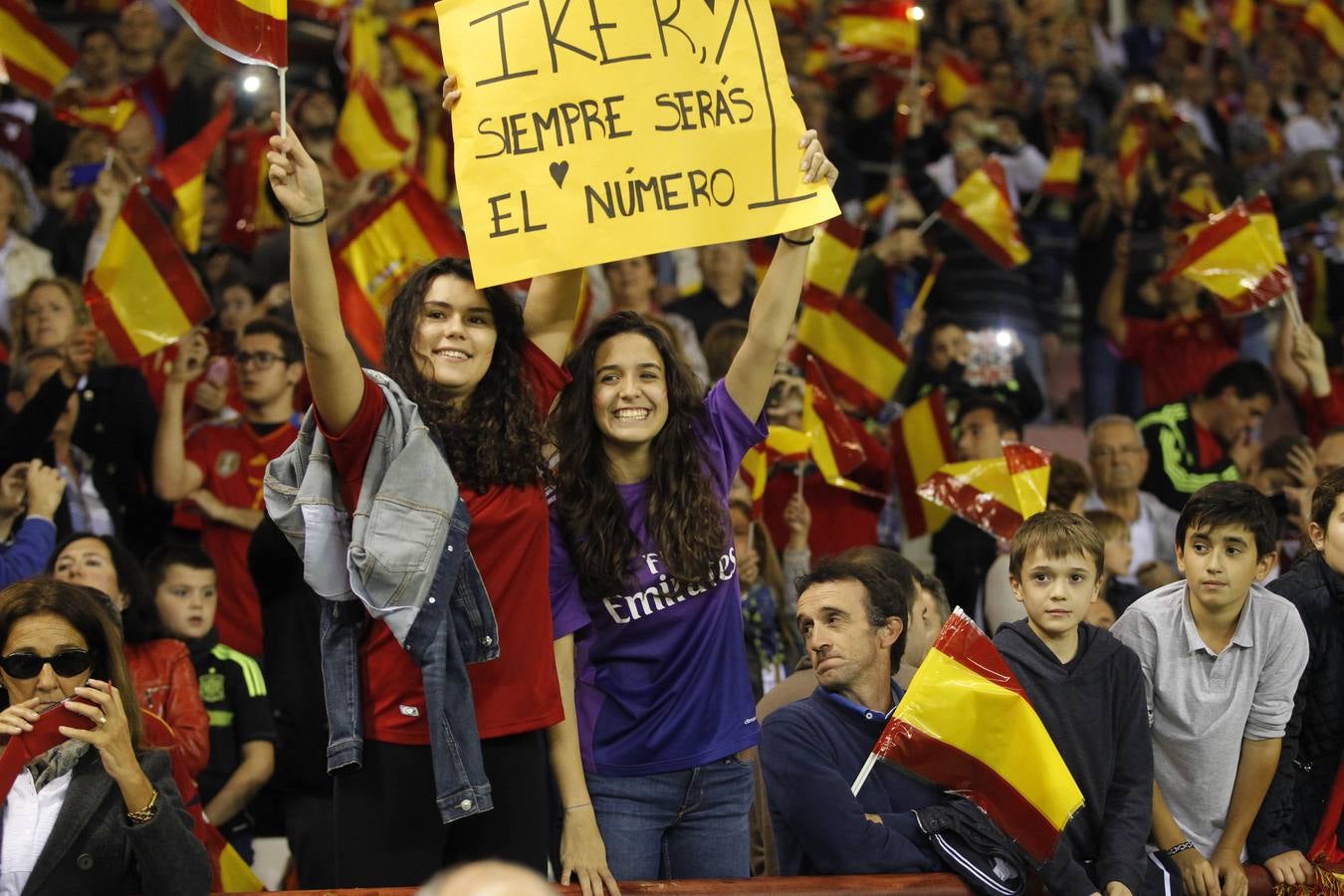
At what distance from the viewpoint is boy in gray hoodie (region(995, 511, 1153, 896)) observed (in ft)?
13.4

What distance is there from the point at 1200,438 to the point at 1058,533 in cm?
406

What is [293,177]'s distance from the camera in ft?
11.0

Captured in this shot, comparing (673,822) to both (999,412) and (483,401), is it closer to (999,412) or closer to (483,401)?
(483,401)

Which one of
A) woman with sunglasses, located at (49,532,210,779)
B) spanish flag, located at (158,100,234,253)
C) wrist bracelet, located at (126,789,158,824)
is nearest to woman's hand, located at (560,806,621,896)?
wrist bracelet, located at (126,789,158,824)

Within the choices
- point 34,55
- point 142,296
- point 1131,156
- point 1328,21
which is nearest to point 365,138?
point 34,55

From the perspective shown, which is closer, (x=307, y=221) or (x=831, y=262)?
(x=307, y=221)

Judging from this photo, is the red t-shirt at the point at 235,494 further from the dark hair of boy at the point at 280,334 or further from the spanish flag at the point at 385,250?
the spanish flag at the point at 385,250

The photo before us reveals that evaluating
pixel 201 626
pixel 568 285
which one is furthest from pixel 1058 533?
pixel 201 626

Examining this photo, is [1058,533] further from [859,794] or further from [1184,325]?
[1184,325]

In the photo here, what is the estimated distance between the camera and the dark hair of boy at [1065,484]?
6.90 metres

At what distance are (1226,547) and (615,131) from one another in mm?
1850

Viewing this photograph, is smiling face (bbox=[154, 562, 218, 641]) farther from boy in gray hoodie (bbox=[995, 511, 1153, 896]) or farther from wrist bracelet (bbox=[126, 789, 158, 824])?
boy in gray hoodie (bbox=[995, 511, 1153, 896])

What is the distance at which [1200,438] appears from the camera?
322 inches

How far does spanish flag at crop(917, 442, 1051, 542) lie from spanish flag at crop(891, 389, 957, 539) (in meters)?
0.99
